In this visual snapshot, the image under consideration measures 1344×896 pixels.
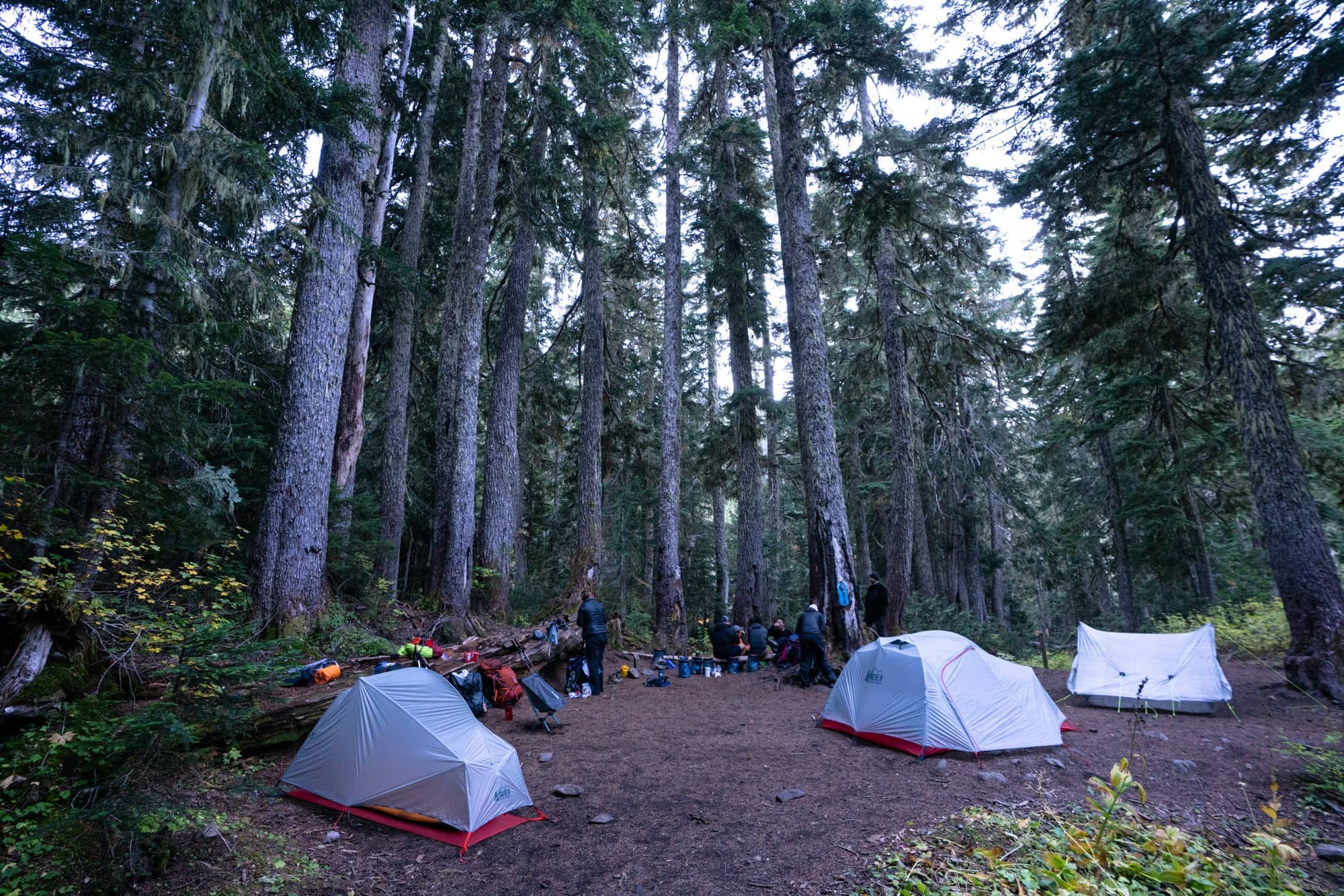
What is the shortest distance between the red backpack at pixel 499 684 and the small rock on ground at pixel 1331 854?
8493 millimetres

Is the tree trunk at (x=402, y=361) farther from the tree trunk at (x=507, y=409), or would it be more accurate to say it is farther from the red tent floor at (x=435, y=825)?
the red tent floor at (x=435, y=825)

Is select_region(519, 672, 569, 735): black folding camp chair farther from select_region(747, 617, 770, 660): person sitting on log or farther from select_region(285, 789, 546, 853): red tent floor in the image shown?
select_region(747, 617, 770, 660): person sitting on log

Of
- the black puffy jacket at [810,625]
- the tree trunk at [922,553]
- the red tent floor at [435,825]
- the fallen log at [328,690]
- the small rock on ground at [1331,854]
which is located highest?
the tree trunk at [922,553]

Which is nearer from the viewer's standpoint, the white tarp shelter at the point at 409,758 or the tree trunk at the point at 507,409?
the white tarp shelter at the point at 409,758

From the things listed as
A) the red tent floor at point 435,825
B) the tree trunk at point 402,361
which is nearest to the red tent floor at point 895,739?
the red tent floor at point 435,825

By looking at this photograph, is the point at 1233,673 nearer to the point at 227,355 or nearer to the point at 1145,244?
the point at 1145,244

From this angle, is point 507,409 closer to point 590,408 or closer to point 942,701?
point 590,408

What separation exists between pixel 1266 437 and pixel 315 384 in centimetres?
1477

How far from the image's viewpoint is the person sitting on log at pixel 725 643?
1374cm

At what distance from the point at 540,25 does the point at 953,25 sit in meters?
8.65

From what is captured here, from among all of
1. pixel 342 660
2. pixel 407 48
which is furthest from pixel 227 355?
pixel 407 48

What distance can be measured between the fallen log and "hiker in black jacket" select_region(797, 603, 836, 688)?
15.0 feet

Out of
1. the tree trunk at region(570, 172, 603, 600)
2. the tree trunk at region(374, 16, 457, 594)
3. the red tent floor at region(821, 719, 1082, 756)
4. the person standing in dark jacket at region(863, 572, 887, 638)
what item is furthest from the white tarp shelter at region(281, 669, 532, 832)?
the person standing in dark jacket at region(863, 572, 887, 638)

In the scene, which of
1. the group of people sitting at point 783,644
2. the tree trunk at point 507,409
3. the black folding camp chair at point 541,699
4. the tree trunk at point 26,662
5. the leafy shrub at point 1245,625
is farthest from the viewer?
the tree trunk at point 507,409
